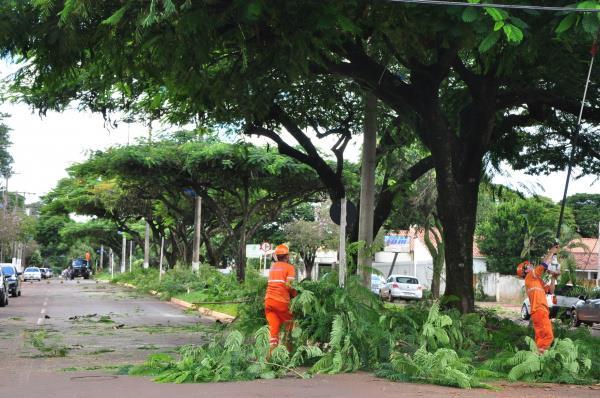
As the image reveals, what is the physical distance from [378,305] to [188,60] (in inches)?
192

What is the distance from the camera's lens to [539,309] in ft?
39.5

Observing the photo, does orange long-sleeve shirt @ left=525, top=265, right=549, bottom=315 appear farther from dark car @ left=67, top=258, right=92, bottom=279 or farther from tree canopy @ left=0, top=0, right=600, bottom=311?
dark car @ left=67, top=258, right=92, bottom=279

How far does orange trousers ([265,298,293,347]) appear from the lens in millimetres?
11443

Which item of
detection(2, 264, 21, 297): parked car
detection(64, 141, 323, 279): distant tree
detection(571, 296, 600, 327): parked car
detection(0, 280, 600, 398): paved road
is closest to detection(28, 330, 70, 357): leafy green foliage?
detection(0, 280, 600, 398): paved road

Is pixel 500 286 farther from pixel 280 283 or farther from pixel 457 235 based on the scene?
pixel 280 283

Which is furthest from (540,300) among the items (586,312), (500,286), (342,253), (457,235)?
(500,286)

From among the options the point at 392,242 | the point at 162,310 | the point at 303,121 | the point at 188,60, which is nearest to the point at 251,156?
the point at 162,310

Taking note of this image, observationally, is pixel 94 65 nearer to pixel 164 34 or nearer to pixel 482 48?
pixel 164 34

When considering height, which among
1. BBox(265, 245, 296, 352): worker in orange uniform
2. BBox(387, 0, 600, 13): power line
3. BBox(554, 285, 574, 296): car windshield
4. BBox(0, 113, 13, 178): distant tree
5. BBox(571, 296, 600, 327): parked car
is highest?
BBox(0, 113, 13, 178): distant tree

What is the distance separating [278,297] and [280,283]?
0.20 meters

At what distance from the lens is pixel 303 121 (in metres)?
21.2

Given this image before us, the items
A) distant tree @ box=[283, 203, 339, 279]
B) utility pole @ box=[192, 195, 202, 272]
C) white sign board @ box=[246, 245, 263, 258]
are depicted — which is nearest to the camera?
white sign board @ box=[246, 245, 263, 258]

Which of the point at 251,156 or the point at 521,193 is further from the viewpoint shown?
the point at 251,156

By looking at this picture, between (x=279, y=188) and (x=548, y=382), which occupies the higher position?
(x=279, y=188)
